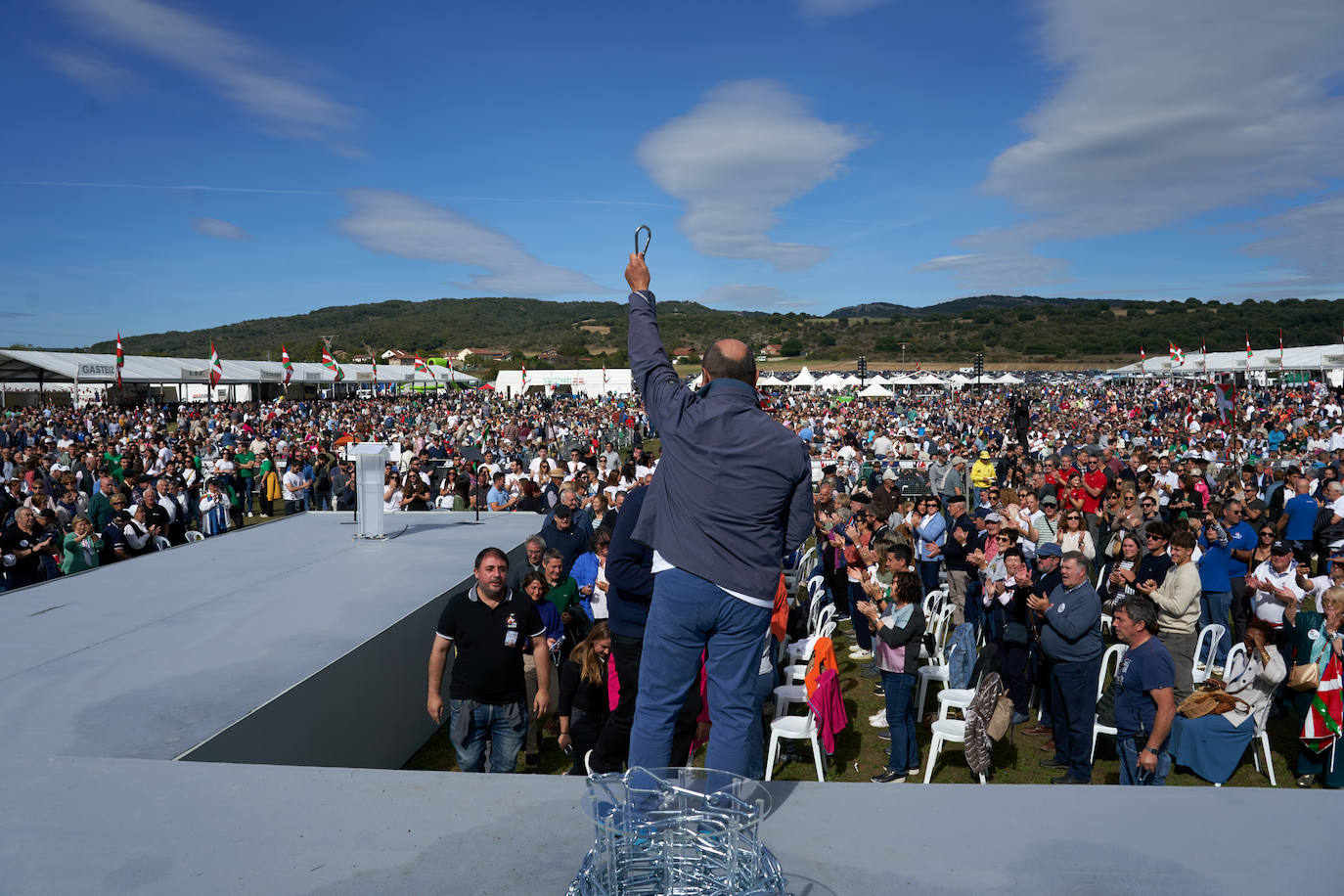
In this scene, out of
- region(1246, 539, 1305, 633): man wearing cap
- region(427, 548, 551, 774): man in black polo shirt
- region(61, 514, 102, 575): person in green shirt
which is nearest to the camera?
region(427, 548, 551, 774): man in black polo shirt

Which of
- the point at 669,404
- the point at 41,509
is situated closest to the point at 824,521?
the point at 669,404

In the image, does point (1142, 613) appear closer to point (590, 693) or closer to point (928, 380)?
point (590, 693)

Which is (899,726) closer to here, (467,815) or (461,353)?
(467,815)

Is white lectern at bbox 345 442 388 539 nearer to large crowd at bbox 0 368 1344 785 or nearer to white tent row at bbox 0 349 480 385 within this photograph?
large crowd at bbox 0 368 1344 785

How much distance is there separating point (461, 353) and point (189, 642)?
149194mm

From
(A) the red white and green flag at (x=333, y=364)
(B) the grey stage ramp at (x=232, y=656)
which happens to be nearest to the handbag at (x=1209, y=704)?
(B) the grey stage ramp at (x=232, y=656)

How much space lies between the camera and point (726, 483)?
2.53 m

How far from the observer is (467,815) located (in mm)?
2391

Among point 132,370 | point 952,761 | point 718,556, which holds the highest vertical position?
point 132,370

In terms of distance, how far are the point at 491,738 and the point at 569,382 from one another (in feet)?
210

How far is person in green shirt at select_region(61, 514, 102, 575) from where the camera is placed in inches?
350

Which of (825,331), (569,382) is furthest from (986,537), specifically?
(825,331)

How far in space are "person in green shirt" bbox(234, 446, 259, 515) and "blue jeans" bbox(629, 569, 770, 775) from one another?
56.6 feet

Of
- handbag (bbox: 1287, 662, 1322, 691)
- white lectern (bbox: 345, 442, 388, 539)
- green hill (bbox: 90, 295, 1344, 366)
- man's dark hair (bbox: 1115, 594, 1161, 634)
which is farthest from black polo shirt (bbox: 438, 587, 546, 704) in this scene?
green hill (bbox: 90, 295, 1344, 366)
